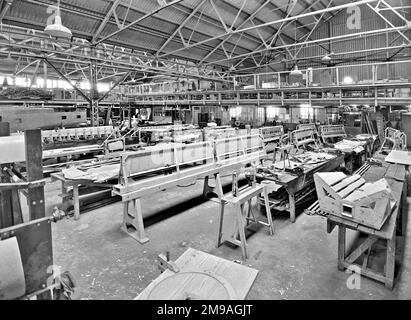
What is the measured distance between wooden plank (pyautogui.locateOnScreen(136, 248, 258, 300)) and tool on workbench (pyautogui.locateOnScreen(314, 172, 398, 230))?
1210mm

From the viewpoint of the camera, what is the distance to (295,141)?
658cm

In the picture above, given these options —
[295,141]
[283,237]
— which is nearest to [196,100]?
[295,141]

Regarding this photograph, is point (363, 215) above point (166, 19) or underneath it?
underneath

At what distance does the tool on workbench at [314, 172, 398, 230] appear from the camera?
2492 mm

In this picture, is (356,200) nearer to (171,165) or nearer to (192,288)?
(192,288)

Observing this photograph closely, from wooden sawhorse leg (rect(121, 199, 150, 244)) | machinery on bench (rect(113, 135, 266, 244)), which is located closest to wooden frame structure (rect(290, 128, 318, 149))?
machinery on bench (rect(113, 135, 266, 244))

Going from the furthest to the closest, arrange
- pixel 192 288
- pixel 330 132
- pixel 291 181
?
pixel 330 132, pixel 291 181, pixel 192 288

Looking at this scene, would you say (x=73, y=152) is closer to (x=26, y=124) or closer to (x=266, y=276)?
(x=26, y=124)

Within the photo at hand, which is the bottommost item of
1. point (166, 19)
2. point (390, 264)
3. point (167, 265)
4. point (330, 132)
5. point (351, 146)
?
point (390, 264)

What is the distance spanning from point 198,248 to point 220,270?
4.04ft

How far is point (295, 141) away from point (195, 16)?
677 cm

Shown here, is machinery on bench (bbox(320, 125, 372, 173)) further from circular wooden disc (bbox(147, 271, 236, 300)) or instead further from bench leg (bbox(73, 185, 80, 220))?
bench leg (bbox(73, 185, 80, 220))

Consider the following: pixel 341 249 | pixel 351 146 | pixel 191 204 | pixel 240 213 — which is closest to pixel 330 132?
pixel 351 146

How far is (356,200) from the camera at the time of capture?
2.63 metres
